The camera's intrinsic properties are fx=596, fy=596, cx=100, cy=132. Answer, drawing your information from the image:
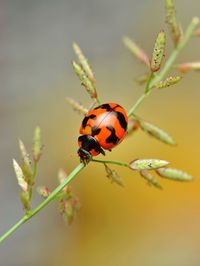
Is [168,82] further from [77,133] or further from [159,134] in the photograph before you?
[77,133]

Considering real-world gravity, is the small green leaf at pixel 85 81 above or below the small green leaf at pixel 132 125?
above

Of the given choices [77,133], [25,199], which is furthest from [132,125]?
[77,133]

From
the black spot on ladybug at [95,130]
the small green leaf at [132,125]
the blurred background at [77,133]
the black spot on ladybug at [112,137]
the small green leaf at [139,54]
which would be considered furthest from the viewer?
the blurred background at [77,133]

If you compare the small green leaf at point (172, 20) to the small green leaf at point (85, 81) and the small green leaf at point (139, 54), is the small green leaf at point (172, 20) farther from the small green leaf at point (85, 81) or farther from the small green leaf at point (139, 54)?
the small green leaf at point (85, 81)

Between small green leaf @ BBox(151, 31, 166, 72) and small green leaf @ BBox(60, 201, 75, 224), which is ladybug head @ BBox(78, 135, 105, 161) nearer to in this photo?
small green leaf @ BBox(60, 201, 75, 224)

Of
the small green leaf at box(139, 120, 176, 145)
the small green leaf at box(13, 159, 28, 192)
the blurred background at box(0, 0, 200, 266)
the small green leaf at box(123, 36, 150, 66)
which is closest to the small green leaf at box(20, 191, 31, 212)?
the small green leaf at box(13, 159, 28, 192)

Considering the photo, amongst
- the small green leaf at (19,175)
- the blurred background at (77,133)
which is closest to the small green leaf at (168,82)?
the small green leaf at (19,175)
